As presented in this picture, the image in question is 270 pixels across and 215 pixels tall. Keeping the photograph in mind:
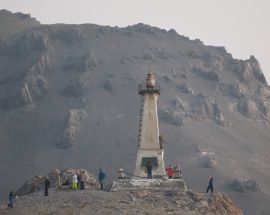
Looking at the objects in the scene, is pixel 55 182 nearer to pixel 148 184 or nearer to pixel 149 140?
pixel 149 140

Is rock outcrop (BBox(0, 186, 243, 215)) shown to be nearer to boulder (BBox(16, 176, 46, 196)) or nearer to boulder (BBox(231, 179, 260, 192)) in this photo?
boulder (BBox(16, 176, 46, 196))

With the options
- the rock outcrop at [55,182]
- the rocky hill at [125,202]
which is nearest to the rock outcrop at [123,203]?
the rocky hill at [125,202]

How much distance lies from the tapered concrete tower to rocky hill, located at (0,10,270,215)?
→ 7914 centimetres

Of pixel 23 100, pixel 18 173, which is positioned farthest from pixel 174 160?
pixel 23 100

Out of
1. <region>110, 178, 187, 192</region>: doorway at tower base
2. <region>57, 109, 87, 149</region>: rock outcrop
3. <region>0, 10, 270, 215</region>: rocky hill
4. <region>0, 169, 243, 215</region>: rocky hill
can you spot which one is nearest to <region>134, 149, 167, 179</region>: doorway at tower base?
<region>110, 178, 187, 192</region>: doorway at tower base

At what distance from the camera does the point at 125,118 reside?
529 ft

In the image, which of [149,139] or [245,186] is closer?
[149,139]

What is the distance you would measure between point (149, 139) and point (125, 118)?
114 meters

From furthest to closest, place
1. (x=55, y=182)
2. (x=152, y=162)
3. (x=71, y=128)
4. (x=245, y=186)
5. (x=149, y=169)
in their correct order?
(x=71, y=128), (x=245, y=186), (x=55, y=182), (x=152, y=162), (x=149, y=169)

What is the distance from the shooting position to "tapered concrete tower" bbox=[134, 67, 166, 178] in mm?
47219

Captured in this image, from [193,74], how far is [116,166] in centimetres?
6144

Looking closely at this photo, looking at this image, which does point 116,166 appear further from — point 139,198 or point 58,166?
point 139,198

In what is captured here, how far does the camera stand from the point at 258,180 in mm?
140125

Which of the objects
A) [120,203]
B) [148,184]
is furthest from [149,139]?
[120,203]
